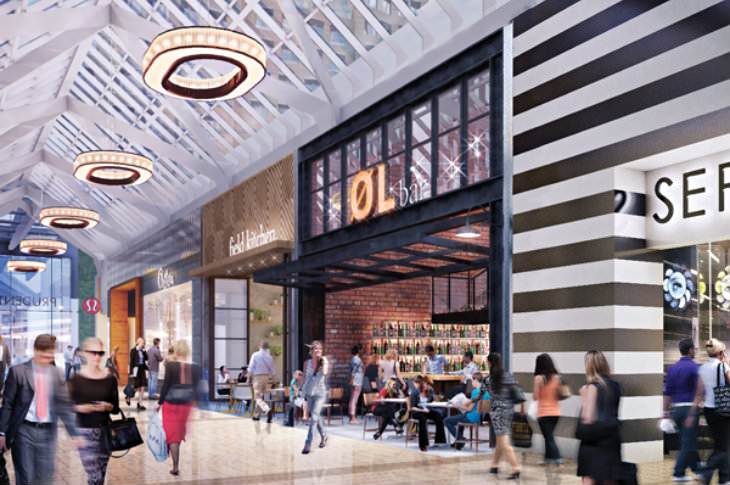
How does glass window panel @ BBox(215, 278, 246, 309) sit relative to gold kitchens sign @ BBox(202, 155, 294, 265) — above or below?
below

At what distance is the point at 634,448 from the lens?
912 cm

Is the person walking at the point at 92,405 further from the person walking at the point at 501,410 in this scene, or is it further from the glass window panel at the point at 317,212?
the glass window panel at the point at 317,212

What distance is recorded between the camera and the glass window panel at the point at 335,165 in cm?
1547

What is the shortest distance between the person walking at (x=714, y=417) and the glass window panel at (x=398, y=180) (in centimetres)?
624

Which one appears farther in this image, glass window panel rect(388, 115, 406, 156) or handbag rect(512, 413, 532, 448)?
glass window panel rect(388, 115, 406, 156)

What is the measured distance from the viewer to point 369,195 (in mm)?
13773

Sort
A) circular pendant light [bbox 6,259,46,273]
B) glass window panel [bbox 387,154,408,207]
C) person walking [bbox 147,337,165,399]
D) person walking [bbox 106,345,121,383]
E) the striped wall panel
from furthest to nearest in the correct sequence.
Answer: circular pendant light [bbox 6,259,46,273]
person walking [bbox 147,337,165,399]
glass window panel [bbox 387,154,408,207]
the striped wall panel
person walking [bbox 106,345,121,383]

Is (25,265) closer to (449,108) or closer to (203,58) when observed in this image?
(203,58)

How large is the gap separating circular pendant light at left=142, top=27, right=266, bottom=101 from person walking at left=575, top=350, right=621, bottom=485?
6798 millimetres

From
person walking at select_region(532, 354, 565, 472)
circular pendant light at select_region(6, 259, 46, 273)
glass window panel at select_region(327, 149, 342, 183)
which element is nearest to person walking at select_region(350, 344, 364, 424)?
glass window panel at select_region(327, 149, 342, 183)

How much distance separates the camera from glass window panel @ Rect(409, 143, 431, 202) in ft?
40.9

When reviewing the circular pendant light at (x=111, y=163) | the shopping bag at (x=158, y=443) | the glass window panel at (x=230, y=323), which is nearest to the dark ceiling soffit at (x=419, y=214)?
the circular pendant light at (x=111, y=163)

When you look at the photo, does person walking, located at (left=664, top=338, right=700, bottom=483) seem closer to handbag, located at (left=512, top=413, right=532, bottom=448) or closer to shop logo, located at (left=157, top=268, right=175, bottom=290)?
handbag, located at (left=512, top=413, right=532, bottom=448)

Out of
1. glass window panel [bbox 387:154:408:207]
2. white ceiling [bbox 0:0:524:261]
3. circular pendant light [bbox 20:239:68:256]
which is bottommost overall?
circular pendant light [bbox 20:239:68:256]
